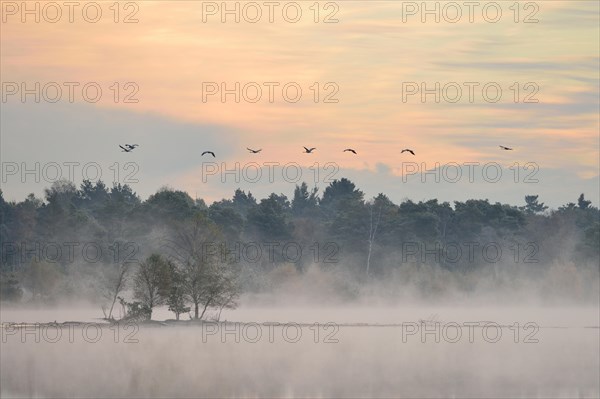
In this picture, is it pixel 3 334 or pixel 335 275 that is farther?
pixel 335 275

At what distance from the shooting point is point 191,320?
9388cm

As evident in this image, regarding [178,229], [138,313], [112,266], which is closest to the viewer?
[138,313]

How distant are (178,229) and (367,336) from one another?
22.1 meters

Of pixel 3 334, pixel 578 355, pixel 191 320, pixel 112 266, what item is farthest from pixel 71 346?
pixel 112 266

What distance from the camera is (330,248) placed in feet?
448

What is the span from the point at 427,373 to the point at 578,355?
1334 centimetres

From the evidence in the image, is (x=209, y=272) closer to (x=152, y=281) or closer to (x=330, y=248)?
(x=152, y=281)

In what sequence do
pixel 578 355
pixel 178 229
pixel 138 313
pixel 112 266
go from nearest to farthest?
pixel 578 355 < pixel 138 313 < pixel 178 229 < pixel 112 266

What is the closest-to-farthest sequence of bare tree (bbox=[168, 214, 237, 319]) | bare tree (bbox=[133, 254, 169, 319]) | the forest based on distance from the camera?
1. bare tree (bbox=[133, 254, 169, 319])
2. bare tree (bbox=[168, 214, 237, 319])
3. the forest

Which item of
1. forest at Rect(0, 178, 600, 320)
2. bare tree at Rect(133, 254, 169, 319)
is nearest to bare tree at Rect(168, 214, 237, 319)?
bare tree at Rect(133, 254, 169, 319)

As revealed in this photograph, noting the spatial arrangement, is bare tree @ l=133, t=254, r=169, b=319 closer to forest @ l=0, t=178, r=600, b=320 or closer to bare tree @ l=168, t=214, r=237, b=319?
bare tree @ l=168, t=214, r=237, b=319

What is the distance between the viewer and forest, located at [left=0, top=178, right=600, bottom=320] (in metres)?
118

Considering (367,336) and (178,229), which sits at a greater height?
(178,229)

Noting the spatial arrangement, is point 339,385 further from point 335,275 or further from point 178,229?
point 335,275
